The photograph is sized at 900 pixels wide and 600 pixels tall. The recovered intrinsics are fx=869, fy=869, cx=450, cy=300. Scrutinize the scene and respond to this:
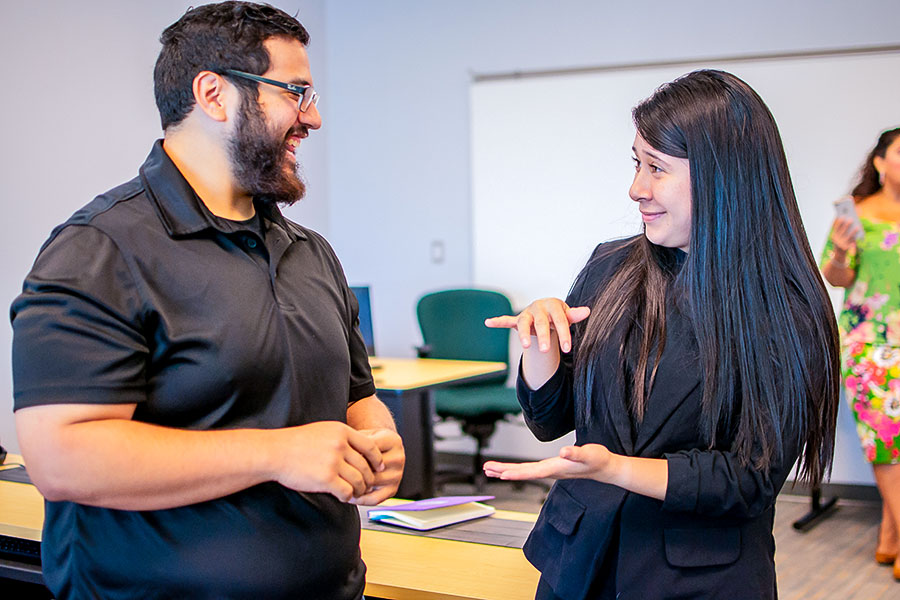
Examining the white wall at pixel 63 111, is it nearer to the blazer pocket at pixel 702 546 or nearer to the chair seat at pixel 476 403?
the chair seat at pixel 476 403

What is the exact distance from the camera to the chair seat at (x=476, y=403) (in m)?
4.69

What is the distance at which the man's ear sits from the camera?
1.34 metres

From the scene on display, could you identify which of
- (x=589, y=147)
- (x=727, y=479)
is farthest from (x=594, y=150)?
(x=727, y=479)

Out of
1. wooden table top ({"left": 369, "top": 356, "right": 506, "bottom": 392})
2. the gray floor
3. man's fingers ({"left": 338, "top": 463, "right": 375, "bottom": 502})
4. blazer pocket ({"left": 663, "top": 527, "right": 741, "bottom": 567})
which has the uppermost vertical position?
man's fingers ({"left": 338, "top": 463, "right": 375, "bottom": 502})

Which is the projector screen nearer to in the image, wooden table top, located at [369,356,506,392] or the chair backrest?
the chair backrest

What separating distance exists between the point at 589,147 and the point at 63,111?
288 cm

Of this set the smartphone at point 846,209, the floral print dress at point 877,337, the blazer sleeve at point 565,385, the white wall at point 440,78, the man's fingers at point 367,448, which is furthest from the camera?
the white wall at point 440,78

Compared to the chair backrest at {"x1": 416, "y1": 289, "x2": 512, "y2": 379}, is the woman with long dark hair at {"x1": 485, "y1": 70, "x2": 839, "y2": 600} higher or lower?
higher

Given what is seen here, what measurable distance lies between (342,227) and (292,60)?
15.2 ft

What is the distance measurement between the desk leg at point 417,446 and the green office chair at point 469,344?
21.9 inches

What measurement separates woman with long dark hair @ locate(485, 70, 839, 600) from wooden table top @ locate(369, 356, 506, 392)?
8.03ft

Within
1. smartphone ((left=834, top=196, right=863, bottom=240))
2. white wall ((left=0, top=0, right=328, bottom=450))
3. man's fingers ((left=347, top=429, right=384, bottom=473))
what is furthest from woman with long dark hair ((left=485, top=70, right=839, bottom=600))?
white wall ((left=0, top=0, right=328, bottom=450))

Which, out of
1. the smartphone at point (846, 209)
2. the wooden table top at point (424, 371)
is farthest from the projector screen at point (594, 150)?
the smartphone at point (846, 209)

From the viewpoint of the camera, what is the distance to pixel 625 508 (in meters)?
1.40
